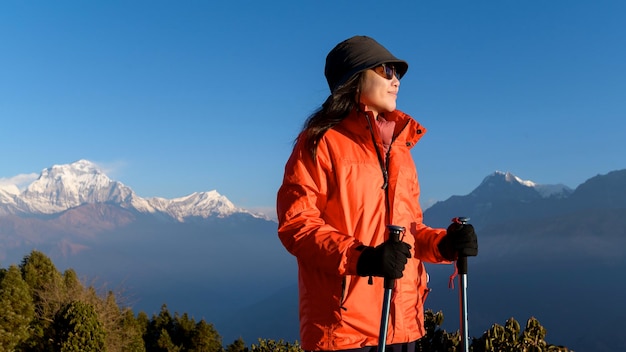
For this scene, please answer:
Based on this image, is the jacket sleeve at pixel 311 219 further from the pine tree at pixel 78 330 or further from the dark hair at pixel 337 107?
the pine tree at pixel 78 330


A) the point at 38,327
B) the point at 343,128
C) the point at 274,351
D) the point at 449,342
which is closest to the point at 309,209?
the point at 343,128

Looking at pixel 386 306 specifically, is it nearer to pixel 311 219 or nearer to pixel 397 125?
pixel 311 219

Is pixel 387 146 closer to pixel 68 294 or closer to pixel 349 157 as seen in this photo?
pixel 349 157

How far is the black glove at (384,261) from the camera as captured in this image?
248 cm

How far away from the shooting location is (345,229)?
2.85 metres

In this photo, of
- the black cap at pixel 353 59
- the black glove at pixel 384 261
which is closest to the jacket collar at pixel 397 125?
the black cap at pixel 353 59

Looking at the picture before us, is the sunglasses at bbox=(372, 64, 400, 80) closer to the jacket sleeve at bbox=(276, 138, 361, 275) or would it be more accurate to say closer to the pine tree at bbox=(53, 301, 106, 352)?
the jacket sleeve at bbox=(276, 138, 361, 275)

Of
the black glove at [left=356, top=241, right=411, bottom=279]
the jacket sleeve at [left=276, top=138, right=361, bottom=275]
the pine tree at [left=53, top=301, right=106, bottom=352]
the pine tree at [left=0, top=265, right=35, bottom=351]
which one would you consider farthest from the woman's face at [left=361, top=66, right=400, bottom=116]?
the pine tree at [left=0, top=265, right=35, bottom=351]

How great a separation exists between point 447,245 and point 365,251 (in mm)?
810

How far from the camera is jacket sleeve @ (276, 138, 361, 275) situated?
258cm

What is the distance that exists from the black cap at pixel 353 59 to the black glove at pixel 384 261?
1092mm

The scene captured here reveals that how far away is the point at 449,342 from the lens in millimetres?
7102

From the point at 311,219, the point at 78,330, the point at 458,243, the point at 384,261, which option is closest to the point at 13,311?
the point at 78,330

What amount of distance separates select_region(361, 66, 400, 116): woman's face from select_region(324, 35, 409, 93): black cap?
10cm
